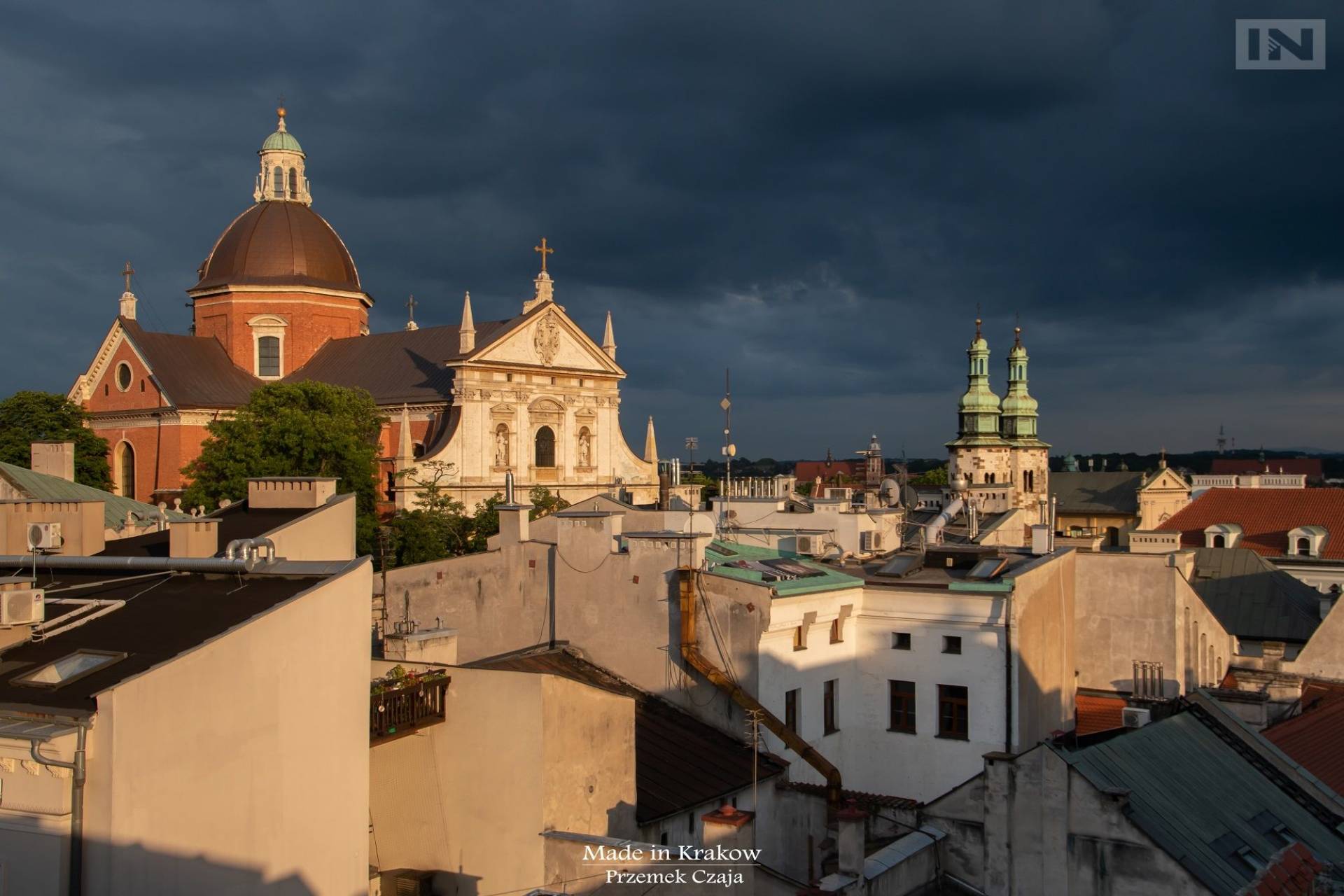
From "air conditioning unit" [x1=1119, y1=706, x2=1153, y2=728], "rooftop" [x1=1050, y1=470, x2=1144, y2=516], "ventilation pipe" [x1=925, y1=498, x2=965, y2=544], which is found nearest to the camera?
"air conditioning unit" [x1=1119, y1=706, x2=1153, y2=728]

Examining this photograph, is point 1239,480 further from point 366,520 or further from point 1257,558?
point 366,520

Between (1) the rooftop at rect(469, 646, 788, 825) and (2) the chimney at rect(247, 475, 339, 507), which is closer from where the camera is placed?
(1) the rooftop at rect(469, 646, 788, 825)

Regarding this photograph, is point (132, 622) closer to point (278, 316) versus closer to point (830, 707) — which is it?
point (830, 707)

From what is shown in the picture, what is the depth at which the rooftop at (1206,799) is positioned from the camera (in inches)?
555

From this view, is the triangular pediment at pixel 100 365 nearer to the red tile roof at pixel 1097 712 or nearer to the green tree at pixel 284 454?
the green tree at pixel 284 454

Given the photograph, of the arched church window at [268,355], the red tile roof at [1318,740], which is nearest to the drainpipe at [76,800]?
the red tile roof at [1318,740]

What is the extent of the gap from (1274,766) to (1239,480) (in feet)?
262

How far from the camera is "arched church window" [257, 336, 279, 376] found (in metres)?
68.9

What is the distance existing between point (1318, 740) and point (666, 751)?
1031cm

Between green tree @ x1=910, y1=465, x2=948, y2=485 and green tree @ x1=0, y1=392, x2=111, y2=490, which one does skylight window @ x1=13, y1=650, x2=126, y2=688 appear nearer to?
green tree @ x1=0, y1=392, x2=111, y2=490

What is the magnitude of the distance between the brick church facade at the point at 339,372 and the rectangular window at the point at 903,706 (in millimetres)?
37610

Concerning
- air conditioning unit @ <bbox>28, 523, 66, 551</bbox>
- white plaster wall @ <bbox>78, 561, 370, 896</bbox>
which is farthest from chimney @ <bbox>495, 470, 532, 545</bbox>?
white plaster wall @ <bbox>78, 561, 370, 896</bbox>

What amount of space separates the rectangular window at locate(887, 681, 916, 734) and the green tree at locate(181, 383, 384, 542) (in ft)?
92.8

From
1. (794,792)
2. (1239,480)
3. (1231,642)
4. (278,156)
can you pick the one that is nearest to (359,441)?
(278,156)
